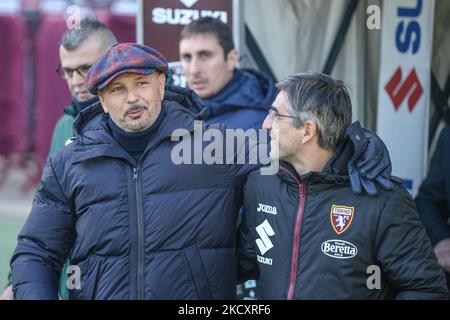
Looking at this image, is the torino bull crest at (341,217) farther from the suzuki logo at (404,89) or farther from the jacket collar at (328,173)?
the suzuki logo at (404,89)

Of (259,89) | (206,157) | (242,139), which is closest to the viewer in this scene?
(206,157)

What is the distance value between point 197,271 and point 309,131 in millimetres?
601

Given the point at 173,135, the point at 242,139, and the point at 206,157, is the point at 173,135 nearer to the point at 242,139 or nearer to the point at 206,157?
the point at 206,157

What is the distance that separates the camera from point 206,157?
3.20 metres

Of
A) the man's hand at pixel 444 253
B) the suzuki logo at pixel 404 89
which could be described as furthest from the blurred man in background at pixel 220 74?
the man's hand at pixel 444 253

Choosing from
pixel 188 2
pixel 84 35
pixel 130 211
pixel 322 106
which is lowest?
pixel 130 211

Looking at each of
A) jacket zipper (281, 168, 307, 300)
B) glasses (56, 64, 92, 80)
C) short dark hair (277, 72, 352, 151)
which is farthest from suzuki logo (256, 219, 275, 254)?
glasses (56, 64, 92, 80)

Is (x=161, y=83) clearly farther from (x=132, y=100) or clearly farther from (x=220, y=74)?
(x=220, y=74)

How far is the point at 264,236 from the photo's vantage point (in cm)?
315

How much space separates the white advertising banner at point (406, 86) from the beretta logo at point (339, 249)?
1732 millimetres

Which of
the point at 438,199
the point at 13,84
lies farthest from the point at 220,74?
the point at 13,84
